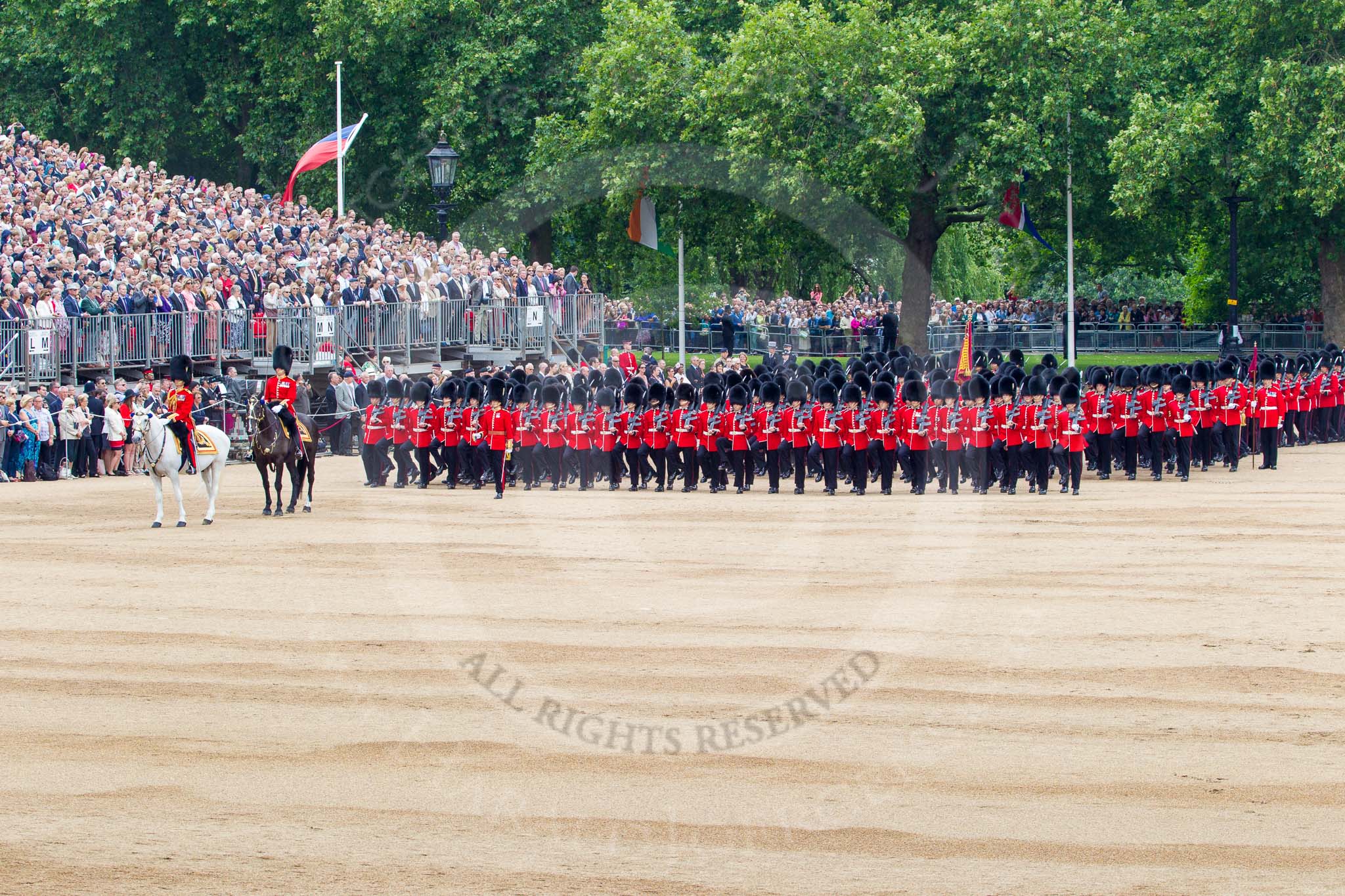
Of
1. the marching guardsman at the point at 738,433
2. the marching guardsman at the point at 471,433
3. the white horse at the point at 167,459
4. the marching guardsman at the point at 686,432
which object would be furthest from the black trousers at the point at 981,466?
the white horse at the point at 167,459

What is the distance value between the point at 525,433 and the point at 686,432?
1.98m

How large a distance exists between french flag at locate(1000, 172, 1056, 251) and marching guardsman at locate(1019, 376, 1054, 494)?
13957 mm

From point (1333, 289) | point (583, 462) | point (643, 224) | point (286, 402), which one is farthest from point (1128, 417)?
point (1333, 289)

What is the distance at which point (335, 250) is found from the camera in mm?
29297

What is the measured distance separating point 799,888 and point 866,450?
1398cm

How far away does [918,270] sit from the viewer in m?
35.7

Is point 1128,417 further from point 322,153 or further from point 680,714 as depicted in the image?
point 322,153

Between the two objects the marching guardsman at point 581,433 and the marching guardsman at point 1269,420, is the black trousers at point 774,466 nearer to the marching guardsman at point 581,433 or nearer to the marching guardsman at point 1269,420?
the marching guardsman at point 581,433

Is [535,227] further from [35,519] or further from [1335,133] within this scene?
[35,519]

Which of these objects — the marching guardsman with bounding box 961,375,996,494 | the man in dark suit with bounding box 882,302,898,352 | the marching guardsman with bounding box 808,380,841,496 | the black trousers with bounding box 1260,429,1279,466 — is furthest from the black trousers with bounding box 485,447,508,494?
the man in dark suit with bounding box 882,302,898,352

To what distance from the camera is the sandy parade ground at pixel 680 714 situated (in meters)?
7.45

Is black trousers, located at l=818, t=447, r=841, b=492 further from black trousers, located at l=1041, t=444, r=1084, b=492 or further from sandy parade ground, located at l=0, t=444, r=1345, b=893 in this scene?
sandy parade ground, located at l=0, t=444, r=1345, b=893

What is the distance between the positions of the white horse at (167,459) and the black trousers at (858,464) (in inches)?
266

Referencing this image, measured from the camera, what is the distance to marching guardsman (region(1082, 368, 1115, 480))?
2188cm
